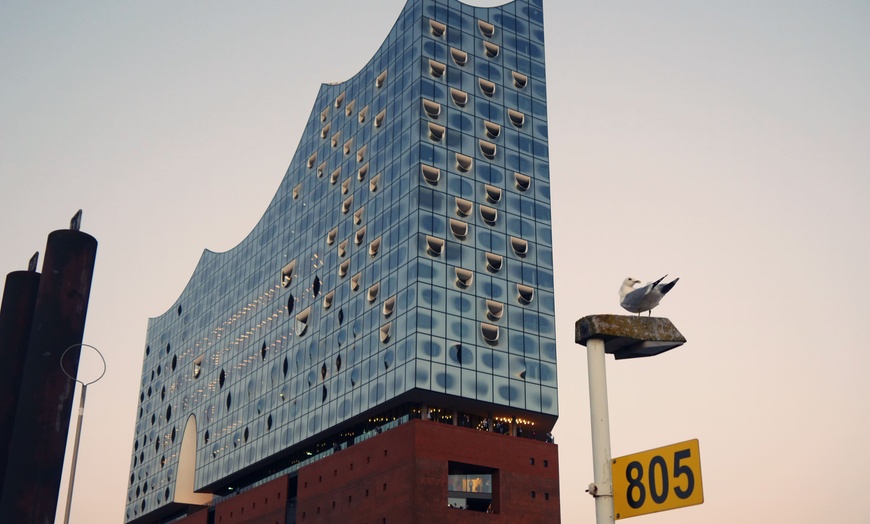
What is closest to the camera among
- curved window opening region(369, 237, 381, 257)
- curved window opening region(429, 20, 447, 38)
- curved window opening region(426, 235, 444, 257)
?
curved window opening region(426, 235, 444, 257)

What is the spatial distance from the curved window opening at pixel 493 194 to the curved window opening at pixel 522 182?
6.62 ft

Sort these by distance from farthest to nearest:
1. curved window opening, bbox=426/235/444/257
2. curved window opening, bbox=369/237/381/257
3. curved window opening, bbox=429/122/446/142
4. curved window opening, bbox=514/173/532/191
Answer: curved window opening, bbox=514/173/532/191, curved window opening, bbox=369/237/381/257, curved window opening, bbox=429/122/446/142, curved window opening, bbox=426/235/444/257

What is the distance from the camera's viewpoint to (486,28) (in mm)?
74188

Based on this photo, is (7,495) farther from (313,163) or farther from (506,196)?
(313,163)

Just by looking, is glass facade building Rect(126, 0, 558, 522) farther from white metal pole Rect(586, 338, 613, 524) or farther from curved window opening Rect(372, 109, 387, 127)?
white metal pole Rect(586, 338, 613, 524)

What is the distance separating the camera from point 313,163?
3278 inches

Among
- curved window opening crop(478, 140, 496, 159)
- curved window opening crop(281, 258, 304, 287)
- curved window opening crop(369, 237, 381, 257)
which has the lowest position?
curved window opening crop(369, 237, 381, 257)

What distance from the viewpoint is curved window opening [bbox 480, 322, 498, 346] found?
64.8 m

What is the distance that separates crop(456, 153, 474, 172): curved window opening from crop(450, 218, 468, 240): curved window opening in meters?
4.17

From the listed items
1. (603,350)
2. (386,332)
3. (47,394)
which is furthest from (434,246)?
(603,350)

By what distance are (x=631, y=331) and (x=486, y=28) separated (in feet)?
218

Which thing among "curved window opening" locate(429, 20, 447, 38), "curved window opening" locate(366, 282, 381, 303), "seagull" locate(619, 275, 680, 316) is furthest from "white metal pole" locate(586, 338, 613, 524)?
"curved window opening" locate(429, 20, 447, 38)

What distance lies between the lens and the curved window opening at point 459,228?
218 feet

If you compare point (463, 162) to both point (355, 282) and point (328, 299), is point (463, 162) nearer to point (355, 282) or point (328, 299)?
point (355, 282)
